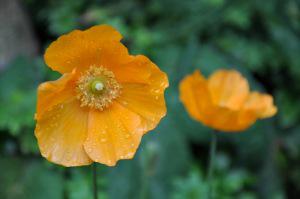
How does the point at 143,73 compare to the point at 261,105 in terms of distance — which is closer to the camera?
the point at 143,73

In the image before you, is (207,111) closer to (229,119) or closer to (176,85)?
(229,119)

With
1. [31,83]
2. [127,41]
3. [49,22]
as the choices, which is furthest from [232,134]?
[49,22]

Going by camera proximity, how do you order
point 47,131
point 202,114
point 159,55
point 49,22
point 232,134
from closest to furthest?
point 47,131
point 202,114
point 232,134
point 159,55
point 49,22

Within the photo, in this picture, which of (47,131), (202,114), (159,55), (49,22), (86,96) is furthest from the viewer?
(49,22)

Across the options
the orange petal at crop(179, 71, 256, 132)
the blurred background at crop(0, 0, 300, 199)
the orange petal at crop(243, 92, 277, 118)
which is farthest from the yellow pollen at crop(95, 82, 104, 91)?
the blurred background at crop(0, 0, 300, 199)

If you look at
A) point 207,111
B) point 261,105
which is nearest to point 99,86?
point 207,111

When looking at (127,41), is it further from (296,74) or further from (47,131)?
(47,131)

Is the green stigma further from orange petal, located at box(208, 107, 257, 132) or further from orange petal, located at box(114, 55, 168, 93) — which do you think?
orange petal, located at box(208, 107, 257, 132)
